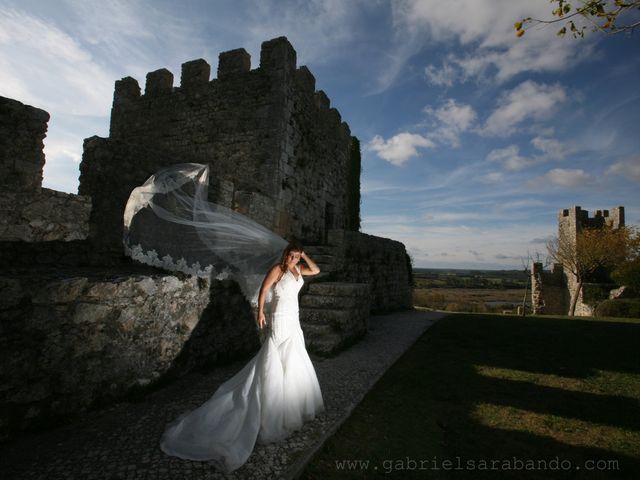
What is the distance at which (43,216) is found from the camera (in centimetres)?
449

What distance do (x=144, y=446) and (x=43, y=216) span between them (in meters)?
3.36

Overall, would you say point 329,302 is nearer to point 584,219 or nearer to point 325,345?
point 325,345

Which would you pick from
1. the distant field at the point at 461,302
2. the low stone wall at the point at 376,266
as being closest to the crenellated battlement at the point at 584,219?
the distant field at the point at 461,302

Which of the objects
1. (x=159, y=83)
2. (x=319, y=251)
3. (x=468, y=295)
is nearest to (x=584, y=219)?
(x=468, y=295)

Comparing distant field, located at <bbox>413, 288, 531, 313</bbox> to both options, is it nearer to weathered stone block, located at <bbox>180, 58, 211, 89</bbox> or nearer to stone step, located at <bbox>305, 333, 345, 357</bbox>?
stone step, located at <bbox>305, 333, 345, 357</bbox>

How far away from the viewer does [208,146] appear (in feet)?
34.4

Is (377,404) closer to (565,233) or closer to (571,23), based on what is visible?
A: (571,23)

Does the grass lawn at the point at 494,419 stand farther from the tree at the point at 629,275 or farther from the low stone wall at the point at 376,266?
the tree at the point at 629,275

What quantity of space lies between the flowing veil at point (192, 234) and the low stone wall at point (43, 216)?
612 millimetres

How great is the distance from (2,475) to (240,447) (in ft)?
5.61

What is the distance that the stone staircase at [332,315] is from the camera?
6.55m

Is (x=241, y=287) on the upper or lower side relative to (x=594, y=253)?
lower

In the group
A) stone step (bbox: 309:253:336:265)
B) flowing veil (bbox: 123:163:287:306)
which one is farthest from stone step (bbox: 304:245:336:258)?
flowing veil (bbox: 123:163:287:306)

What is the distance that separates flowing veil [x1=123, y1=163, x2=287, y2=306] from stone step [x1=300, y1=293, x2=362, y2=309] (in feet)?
5.92
